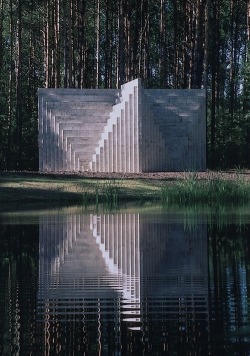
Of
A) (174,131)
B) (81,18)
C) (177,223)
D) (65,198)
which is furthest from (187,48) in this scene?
(177,223)

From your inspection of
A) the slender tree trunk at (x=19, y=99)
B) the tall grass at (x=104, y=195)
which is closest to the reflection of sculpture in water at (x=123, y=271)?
the tall grass at (x=104, y=195)

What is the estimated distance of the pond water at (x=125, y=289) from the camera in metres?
7.10

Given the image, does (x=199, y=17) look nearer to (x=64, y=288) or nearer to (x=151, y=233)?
(x=151, y=233)

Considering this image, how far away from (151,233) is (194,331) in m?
8.52

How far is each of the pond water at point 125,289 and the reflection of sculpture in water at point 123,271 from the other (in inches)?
0.5

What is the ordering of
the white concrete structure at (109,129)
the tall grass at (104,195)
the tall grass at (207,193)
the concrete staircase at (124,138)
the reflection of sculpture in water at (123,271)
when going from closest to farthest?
1. the reflection of sculpture in water at (123,271)
2. the tall grass at (207,193)
3. the tall grass at (104,195)
4. the concrete staircase at (124,138)
5. the white concrete structure at (109,129)

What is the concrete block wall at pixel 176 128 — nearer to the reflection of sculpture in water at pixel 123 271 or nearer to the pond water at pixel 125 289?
the reflection of sculpture in water at pixel 123 271

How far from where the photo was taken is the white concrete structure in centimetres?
3538

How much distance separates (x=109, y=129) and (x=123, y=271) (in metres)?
23.9

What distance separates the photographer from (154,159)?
1395 inches

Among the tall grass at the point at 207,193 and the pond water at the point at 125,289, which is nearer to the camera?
the pond water at the point at 125,289

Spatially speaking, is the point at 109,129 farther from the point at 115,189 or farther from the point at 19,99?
the point at 19,99

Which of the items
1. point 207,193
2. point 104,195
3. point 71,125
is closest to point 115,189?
point 104,195

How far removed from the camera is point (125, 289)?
31.9ft
